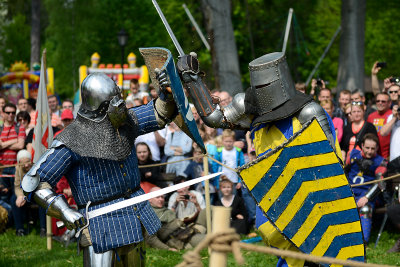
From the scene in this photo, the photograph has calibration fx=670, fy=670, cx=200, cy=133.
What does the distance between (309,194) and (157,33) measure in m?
15.0

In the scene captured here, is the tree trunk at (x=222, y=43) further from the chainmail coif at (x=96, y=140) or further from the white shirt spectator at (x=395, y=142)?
the chainmail coif at (x=96, y=140)

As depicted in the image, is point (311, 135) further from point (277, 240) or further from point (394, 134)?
point (394, 134)

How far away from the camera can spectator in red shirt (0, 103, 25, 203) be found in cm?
830

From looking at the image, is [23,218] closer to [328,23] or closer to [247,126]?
[247,126]

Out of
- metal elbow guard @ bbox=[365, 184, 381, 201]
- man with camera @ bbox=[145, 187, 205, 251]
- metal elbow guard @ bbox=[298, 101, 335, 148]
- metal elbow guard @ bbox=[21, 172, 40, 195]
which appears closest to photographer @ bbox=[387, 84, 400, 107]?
metal elbow guard @ bbox=[365, 184, 381, 201]

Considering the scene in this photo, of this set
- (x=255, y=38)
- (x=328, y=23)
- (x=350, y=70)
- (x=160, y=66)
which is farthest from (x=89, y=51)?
(x=160, y=66)

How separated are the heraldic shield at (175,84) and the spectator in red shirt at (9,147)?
4.48 meters

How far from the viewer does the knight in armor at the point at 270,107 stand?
408cm

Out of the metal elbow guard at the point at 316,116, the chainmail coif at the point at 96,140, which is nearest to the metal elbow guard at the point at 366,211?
the metal elbow guard at the point at 316,116

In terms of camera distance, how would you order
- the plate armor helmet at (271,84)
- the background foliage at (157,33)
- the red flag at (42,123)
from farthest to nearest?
the background foliage at (157,33) < the red flag at (42,123) < the plate armor helmet at (271,84)

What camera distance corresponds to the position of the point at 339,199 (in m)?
3.96

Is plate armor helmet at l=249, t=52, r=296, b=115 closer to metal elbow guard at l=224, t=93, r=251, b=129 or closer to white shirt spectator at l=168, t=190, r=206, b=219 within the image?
metal elbow guard at l=224, t=93, r=251, b=129

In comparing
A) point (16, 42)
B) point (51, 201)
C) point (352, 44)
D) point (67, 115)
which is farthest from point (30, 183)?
point (16, 42)

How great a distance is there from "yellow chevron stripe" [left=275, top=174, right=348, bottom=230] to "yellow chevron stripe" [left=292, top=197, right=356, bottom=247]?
88 millimetres
